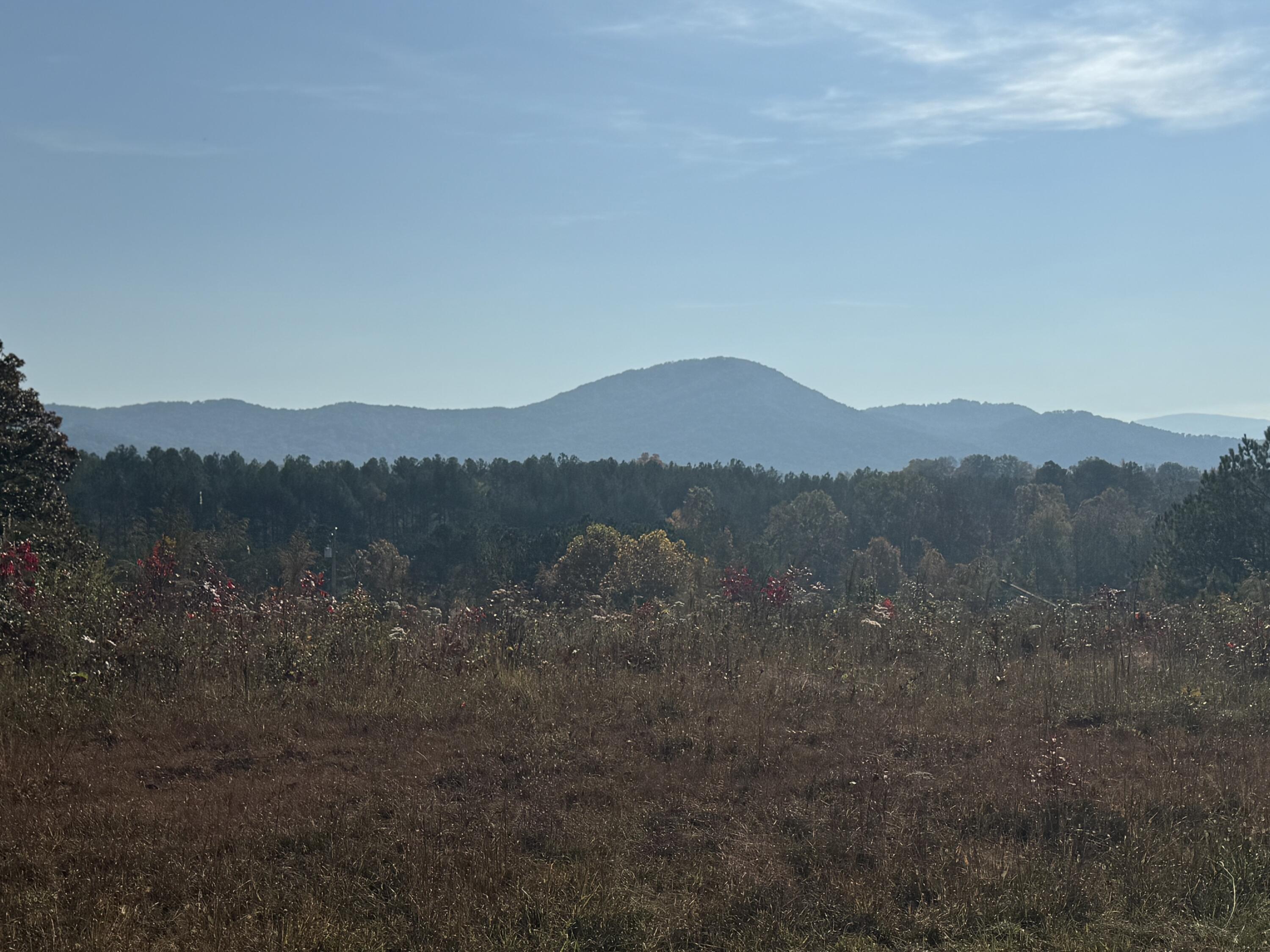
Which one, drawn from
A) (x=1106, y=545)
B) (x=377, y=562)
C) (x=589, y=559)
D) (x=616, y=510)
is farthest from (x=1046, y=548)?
(x=377, y=562)

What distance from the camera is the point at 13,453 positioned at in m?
21.5

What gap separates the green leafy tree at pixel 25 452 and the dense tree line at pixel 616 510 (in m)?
24.2

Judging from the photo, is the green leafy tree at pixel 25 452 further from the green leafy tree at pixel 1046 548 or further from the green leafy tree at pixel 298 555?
the green leafy tree at pixel 1046 548

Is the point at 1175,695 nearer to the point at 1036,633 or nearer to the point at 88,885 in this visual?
the point at 1036,633

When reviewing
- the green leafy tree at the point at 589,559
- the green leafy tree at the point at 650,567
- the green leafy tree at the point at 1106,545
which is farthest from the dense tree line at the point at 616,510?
the green leafy tree at the point at 650,567

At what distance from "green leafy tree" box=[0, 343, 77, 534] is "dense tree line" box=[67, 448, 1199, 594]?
2422 cm

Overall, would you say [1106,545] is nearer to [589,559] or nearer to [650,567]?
[650,567]

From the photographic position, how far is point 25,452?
71.2 ft

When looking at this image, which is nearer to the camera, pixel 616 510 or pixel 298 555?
pixel 298 555

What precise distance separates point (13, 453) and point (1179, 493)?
100037 mm

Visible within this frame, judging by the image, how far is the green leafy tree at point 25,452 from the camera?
2112 centimetres

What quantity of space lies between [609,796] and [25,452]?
2091 cm

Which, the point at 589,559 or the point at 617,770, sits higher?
the point at 617,770

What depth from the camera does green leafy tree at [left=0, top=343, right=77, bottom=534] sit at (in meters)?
21.1
